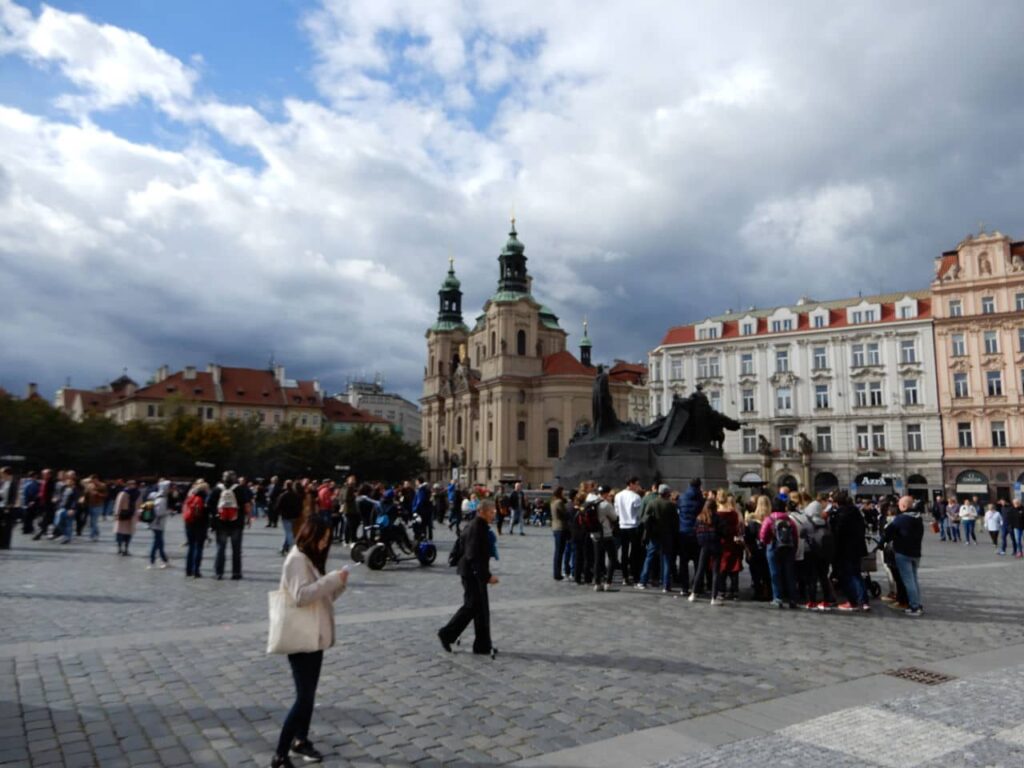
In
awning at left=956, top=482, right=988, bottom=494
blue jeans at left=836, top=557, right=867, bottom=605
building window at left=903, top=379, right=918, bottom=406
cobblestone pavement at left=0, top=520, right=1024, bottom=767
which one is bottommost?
cobblestone pavement at left=0, top=520, right=1024, bottom=767

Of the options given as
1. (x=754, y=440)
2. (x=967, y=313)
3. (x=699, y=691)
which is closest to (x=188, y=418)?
(x=754, y=440)

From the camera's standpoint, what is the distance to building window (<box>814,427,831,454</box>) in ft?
199

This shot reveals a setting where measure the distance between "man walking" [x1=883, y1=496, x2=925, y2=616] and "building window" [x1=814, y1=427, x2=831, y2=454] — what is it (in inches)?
2091

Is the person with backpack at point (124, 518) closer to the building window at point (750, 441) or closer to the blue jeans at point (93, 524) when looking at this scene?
the blue jeans at point (93, 524)

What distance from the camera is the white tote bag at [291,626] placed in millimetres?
4785

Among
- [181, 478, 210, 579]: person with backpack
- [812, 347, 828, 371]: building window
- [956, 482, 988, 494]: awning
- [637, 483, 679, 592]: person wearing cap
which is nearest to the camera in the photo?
[637, 483, 679, 592]: person wearing cap

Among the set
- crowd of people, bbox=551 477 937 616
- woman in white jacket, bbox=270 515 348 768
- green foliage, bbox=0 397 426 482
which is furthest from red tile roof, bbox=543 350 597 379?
woman in white jacket, bbox=270 515 348 768

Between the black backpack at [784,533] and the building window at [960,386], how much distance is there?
176 ft

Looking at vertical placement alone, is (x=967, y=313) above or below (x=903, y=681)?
above

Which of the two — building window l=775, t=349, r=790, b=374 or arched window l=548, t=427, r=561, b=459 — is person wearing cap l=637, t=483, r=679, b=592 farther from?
arched window l=548, t=427, r=561, b=459

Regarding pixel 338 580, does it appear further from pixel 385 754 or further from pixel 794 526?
pixel 794 526

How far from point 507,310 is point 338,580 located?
89.2 m

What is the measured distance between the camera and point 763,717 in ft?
19.8

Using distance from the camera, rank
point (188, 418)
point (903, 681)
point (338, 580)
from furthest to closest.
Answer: point (188, 418) → point (903, 681) → point (338, 580)
